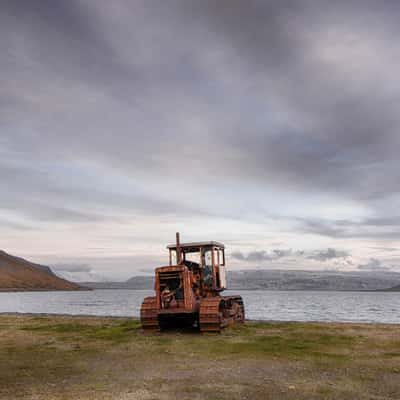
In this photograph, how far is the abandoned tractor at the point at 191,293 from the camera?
19.8m

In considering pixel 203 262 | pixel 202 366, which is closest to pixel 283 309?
pixel 203 262

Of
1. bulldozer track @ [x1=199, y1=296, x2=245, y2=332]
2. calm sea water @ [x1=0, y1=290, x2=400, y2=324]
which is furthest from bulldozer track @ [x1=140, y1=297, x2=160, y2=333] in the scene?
calm sea water @ [x1=0, y1=290, x2=400, y2=324]

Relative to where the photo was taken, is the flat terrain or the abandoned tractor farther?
the abandoned tractor

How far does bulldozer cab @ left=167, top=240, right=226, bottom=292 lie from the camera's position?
21.9 metres

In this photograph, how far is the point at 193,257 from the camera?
73.2ft

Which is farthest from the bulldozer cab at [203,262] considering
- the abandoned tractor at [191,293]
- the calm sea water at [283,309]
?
the calm sea water at [283,309]

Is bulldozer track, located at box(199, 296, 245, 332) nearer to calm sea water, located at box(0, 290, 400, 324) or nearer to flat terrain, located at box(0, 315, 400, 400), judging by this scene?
flat terrain, located at box(0, 315, 400, 400)

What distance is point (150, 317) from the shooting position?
2064 cm

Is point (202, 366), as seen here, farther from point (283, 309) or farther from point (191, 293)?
point (283, 309)

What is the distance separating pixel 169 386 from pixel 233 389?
4.85ft

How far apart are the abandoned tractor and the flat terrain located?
91cm

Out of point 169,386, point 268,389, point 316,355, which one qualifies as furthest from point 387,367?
point 169,386

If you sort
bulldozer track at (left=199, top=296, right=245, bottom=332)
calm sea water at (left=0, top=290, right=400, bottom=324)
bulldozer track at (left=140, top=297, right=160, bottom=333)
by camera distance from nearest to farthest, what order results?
bulldozer track at (left=199, top=296, right=245, bottom=332)
bulldozer track at (left=140, top=297, right=160, bottom=333)
calm sea water at (left=0, top=290, right=400, bottom=324)

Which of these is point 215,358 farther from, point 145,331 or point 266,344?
point 145,331
